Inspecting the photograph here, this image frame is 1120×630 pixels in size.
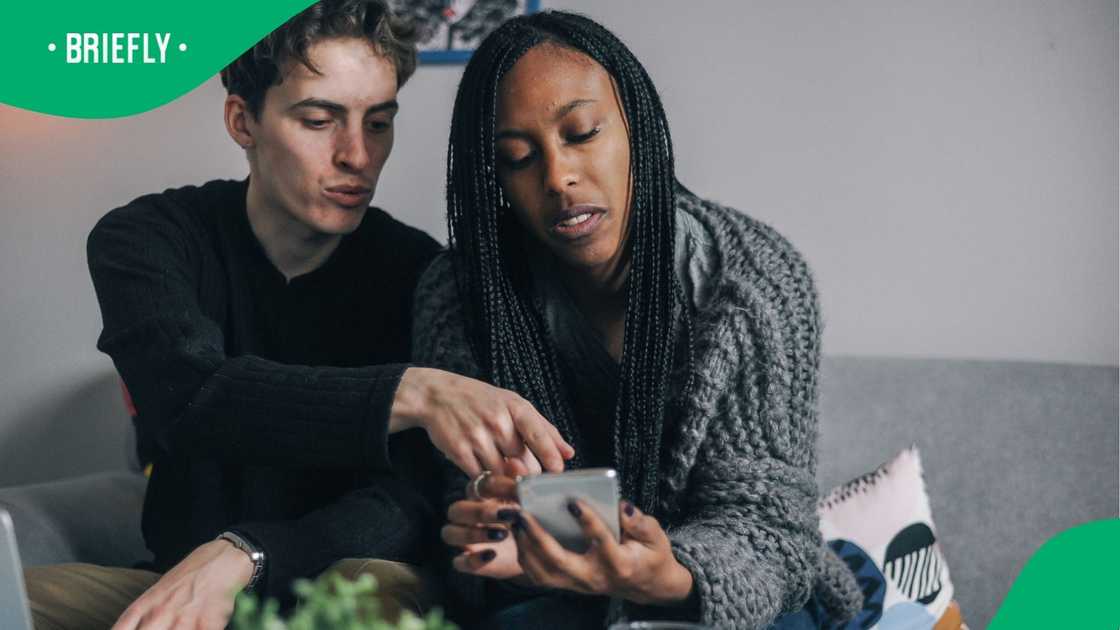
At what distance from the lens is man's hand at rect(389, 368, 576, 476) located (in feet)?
2.89

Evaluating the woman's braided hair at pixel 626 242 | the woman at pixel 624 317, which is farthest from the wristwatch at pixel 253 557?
the woman's braided hair at pixel 626 242

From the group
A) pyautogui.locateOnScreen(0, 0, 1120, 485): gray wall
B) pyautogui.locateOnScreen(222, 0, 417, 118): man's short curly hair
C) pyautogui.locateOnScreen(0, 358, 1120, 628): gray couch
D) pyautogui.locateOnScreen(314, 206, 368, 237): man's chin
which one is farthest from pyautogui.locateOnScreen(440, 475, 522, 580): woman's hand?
pyautogui.locateOnScreen(0, 0, 1120, 485): gray wall

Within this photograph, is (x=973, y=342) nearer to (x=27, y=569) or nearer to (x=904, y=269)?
(x=904, y=269)

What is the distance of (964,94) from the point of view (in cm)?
158

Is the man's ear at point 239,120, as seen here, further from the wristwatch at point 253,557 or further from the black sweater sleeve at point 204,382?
the wristwatch at point 253,557

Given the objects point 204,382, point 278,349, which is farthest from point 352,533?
point 278,349

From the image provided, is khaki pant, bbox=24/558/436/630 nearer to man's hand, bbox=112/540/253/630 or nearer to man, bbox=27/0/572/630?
man, bbox=27/0/572/630

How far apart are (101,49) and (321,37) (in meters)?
0.71

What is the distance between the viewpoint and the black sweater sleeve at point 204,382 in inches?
38.4

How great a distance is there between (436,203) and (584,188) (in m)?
0.79

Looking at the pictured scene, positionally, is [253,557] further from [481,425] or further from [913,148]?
[913,148]

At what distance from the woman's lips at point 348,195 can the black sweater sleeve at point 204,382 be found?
0.19 metres

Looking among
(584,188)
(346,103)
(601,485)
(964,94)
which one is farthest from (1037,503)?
(346,103)

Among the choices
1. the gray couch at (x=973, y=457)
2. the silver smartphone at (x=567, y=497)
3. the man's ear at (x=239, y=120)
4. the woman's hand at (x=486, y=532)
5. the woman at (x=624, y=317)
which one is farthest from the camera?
the gray couch at (x=973, y=457)
